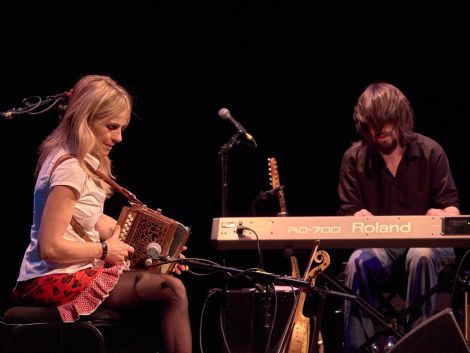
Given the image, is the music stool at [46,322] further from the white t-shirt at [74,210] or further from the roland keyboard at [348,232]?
the roland keyboard at [348,232]

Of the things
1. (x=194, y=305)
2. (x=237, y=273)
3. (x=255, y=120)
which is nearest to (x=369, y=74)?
(x=255, y=120)

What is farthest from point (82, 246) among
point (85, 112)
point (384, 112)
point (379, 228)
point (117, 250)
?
point (384, 112)

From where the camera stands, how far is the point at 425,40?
5.09 m

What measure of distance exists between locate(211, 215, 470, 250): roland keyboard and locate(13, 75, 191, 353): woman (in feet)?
1.92

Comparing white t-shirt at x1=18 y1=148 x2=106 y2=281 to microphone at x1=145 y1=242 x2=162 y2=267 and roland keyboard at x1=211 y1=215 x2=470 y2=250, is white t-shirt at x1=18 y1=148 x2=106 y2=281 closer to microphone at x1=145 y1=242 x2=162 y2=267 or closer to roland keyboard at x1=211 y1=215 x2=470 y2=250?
microphone at x1=145 y1=242 x2=162 y2=267

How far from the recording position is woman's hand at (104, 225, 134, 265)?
2.94 metres

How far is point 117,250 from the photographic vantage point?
295 centimetres

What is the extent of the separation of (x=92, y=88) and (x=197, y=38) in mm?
2449

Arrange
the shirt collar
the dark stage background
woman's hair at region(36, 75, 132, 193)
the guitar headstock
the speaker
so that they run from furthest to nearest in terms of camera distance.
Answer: the dark stage background < the guitar headstock < the shirt collar < woman's hair at region(36, 75, 132, 193) < the speaker

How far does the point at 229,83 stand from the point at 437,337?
11.4 feet

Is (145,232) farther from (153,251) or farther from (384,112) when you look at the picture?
(384,112)

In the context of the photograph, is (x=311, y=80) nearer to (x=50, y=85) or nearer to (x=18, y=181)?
(x=50, y=85)

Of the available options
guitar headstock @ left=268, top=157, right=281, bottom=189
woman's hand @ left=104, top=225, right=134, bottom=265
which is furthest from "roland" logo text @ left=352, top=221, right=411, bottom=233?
guitar headstock @ left=268, top=157, right=281, bottom=189

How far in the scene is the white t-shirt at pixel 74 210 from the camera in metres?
2.87
